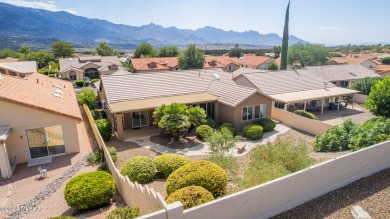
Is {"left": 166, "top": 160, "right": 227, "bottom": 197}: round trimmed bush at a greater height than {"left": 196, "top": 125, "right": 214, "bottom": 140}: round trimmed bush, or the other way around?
{"left": 166, "top": 160, "right": 227, "bottom": 197}: round trimmed bush

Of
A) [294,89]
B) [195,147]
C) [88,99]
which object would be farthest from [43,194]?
[294,89]

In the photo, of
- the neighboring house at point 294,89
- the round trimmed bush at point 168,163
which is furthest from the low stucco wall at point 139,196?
the neighboring house at point 294,89

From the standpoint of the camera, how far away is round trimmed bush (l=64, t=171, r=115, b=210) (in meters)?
11.3

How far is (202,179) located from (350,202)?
5.58 meters

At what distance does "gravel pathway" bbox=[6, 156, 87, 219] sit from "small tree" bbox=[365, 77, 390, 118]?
2147 cm

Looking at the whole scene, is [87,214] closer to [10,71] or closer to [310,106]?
[310,106]

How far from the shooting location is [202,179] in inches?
392

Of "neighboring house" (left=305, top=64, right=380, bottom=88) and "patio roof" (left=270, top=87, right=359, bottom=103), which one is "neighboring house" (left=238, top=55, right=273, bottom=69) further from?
"patio roof" (left=270, top=87, right=359, bottom=103)

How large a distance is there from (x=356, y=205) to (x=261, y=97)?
16.6 metres

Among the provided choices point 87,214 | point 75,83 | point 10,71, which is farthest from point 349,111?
point 75,83

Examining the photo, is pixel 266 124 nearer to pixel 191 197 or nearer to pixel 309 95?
pixel 309 95

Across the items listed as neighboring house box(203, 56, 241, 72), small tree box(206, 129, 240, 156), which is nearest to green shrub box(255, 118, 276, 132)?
small tree box(206, 129, 240, 156)

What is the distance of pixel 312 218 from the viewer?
8.70m

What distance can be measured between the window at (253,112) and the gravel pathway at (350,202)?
14.1 metres
